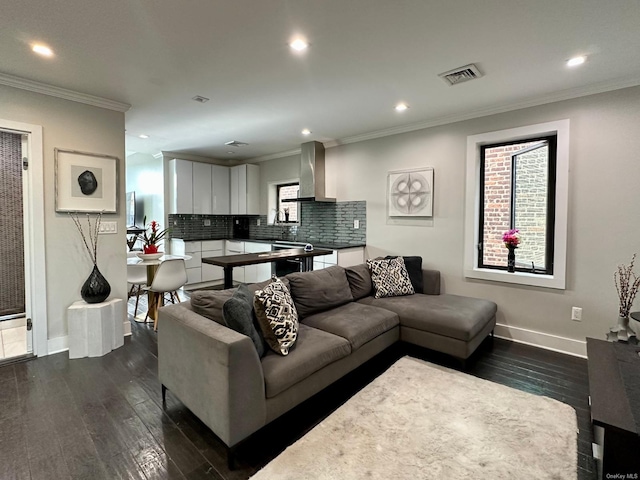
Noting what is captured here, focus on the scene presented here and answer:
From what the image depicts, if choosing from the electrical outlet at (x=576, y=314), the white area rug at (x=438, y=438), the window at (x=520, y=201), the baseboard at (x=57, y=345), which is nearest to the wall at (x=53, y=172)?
the baseboard at (x=57, y=345)

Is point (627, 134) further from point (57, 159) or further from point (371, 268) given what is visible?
point (57, 159)

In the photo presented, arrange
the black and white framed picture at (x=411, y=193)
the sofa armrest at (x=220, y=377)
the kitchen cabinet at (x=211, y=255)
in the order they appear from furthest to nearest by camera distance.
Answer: the kitchen cabinet at (x=211, y=255) < the black and white framed picture at (x=411, y=193) < the sofa armrest at (x=220, y=377)

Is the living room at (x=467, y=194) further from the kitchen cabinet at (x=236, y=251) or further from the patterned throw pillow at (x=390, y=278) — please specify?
the kitchen cabinet at (x=236, y=251)

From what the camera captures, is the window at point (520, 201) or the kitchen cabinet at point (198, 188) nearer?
the window at point (520, 201)

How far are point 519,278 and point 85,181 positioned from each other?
4681 millimetres

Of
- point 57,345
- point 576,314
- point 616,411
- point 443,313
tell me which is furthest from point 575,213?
point 57,345

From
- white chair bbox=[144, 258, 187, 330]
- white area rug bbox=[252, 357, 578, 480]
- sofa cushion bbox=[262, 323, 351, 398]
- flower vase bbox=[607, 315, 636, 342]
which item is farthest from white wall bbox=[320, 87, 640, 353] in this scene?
white chair bbox=[144, 258, 187, 330]

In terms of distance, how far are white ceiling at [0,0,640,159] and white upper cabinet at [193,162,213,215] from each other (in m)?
2.29

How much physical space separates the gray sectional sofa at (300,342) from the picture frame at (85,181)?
195 cm

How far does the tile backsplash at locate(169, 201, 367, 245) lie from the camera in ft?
16.1

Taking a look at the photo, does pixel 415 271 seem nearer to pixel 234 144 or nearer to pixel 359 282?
pixel 359 282

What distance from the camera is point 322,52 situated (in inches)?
92.0

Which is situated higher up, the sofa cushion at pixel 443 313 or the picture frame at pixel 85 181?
the picture frame at pixel 85 181

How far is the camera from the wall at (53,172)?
2.91 m
